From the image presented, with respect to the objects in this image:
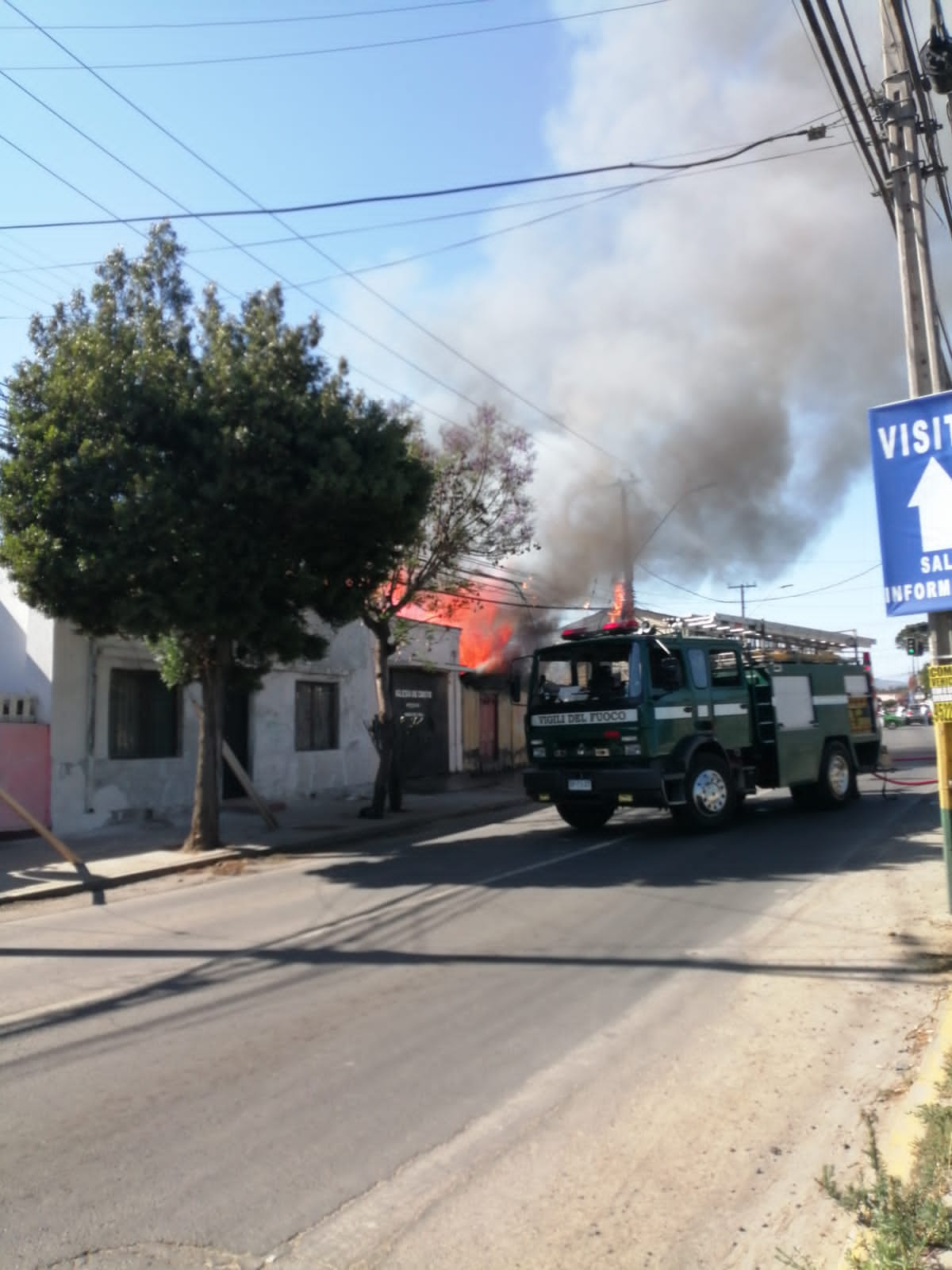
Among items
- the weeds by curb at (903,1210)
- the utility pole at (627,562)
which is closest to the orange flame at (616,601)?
the utility pole at (627,562)

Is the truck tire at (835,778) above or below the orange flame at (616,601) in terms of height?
below

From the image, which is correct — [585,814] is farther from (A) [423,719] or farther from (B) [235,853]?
(A) [423,719]

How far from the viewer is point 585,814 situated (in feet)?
45.7

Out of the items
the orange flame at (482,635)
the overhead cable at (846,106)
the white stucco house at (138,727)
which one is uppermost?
the overhead cable at (846,106)

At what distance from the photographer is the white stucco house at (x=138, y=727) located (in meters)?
14.2

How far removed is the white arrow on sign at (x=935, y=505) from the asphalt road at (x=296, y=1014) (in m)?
3.09

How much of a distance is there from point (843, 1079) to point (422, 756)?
19.0 metres

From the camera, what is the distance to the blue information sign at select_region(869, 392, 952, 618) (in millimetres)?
7023

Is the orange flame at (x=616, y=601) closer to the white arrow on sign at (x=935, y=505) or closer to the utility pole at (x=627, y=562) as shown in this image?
the utility pole at (x=627, y=562)

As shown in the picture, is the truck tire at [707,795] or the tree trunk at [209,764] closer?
the truck tire at [707,795]

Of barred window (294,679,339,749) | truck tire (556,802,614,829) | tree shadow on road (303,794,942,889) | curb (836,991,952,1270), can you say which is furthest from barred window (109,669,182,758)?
curb (836,991,952,1270)

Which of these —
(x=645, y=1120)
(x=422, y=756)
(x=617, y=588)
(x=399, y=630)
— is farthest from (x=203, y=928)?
(x=617, y=588)

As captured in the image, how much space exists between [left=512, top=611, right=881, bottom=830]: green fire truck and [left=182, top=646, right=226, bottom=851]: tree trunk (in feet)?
12.2

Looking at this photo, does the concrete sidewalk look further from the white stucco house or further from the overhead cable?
the overhead cable
